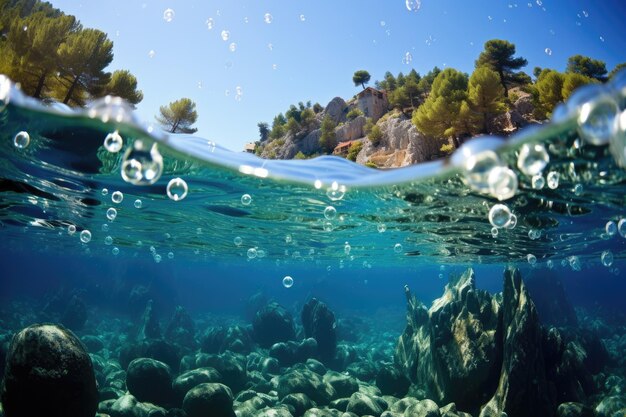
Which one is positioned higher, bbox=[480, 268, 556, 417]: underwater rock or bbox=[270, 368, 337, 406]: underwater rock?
bbox=[480, 268, 556, 417]: underwater rock

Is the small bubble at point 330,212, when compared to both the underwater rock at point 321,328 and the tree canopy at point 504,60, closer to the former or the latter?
the underwater rock at point 321,328

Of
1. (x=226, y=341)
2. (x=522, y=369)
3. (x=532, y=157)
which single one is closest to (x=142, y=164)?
(x=532, y=157)

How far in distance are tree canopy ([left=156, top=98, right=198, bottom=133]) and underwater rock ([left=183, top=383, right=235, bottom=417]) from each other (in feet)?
75.1

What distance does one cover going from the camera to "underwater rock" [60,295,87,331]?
30359 millimetres

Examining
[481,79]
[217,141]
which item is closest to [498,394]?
[217,141]

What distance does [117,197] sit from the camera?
637 inches

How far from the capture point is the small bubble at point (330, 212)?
1593cm

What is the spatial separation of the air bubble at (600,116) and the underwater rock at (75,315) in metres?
36.2

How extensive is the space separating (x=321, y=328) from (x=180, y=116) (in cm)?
2032

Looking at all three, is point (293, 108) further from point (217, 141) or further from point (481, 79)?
point (217, 141)

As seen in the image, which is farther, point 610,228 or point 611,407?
point 610,228

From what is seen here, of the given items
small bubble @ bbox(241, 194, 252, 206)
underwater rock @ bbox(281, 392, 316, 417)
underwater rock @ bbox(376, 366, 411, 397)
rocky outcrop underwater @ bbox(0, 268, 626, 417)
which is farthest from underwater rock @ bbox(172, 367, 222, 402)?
underwater rock @ bbox(376, 366, 411, 397)

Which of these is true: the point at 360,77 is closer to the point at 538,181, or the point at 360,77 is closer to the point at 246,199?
the point at 246,199

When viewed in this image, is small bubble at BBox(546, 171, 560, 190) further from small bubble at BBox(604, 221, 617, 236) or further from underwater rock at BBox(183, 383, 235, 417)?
underwater rock at BBox(183, 383, 235, 417)
